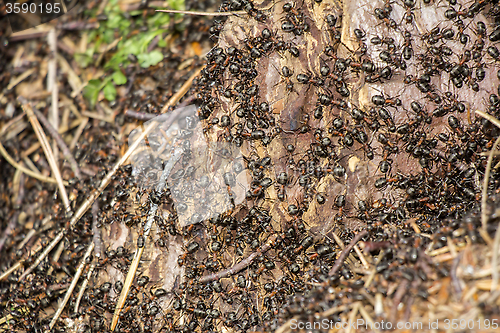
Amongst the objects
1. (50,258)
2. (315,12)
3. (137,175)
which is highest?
(315,12)

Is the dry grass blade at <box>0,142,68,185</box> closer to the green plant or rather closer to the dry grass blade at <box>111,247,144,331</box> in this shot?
the green plant

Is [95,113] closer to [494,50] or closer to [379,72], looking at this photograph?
[379,72]

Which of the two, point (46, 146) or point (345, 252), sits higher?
point (46, 146)

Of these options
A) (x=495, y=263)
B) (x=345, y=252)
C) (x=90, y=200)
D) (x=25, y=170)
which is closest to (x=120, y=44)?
(x=25, y=170)

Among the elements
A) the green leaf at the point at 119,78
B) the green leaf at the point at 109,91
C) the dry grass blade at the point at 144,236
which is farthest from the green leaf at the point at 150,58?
the dry grass blade at the point at 144,236

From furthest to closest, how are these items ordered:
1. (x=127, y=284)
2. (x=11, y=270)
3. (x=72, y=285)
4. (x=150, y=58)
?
(x=150, y=58) → (x=11, y=270) → (x=72, y=285) → (x=127, y=284)

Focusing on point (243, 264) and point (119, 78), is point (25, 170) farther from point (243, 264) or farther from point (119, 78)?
point (243, 264)

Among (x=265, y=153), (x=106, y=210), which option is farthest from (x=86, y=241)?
(x=265, y=153)
